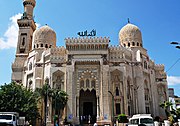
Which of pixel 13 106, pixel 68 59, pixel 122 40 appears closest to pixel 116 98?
pixel 68 59

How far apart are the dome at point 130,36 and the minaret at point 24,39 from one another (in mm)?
21973

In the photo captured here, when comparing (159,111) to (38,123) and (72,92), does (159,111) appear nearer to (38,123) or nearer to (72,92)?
(72,92)

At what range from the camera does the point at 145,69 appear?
4556cm

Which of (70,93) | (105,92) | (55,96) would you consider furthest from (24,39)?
(105,92)

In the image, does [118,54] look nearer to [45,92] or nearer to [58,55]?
[58,55]

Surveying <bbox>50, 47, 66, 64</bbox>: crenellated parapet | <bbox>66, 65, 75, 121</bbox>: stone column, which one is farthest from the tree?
<bbox>50, 47, 66, 64</bbox>: crenellated parapet

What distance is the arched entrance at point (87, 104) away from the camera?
136 ft

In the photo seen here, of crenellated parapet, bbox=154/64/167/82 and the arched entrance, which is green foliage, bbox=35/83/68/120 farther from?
crenellated parapet, bbox=154/64/167/82

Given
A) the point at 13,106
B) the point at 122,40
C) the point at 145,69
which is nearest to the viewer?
the point at 13,106

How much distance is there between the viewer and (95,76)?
40.2m

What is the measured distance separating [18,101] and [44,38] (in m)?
18.6

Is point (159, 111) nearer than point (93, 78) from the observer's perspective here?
No

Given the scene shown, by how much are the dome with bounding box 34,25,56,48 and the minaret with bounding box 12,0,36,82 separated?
410 cm

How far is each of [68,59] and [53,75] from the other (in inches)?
171
